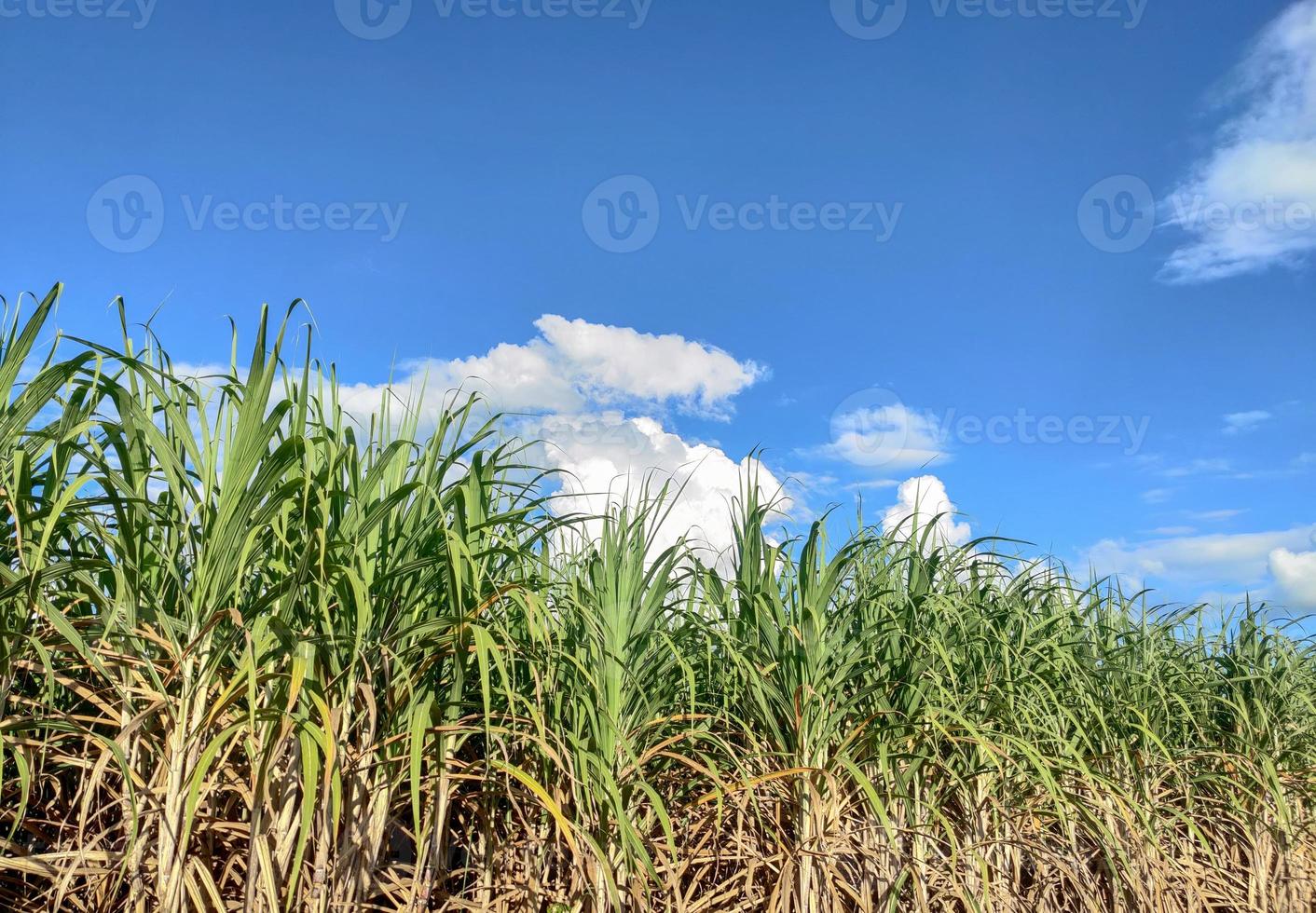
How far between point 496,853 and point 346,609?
0.88 m

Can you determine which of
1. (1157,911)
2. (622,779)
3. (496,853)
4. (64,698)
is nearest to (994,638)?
(1157,911)

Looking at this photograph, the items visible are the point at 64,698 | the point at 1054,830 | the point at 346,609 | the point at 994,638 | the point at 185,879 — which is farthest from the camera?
the point at 1054,830

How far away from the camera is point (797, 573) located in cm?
290

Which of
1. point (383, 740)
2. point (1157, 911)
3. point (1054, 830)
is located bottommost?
point (1157, 911)

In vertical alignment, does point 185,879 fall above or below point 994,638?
below

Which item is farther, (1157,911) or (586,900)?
(1157,911)

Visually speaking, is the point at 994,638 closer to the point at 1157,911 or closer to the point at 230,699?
the point at 1157,911

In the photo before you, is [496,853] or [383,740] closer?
[383,740]

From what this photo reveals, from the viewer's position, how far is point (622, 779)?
7.87 feet

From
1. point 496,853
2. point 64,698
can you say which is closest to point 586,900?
point 496,853

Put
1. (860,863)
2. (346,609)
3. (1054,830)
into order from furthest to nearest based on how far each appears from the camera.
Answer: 1. (1054,830)
2. (860,863)
3. (346,609)

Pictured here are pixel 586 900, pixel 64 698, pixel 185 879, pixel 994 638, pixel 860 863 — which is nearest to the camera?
pixel 185 879

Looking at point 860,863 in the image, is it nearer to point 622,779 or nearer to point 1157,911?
point 622,779

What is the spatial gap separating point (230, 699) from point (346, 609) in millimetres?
279
